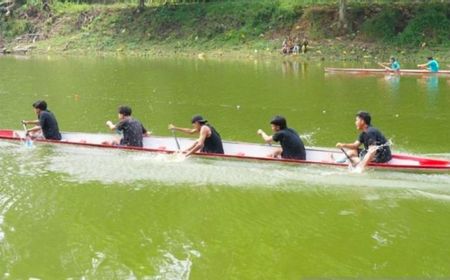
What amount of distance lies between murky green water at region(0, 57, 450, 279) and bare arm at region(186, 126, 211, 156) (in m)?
0.22

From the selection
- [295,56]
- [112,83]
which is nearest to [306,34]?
[295,56]

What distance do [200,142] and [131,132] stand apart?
6.48 ft

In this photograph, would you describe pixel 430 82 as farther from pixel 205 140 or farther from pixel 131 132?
pixel 131 132

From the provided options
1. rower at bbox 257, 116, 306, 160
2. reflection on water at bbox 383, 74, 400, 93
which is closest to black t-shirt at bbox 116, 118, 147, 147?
rower at bbox 257, 116, 306, 160

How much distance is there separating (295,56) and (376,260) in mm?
31826

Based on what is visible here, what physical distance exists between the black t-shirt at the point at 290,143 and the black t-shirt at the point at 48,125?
19.5 feet

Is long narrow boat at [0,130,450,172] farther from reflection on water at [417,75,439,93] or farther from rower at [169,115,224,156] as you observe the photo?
reflection on water at [417,75,439,93]

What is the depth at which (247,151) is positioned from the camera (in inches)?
529

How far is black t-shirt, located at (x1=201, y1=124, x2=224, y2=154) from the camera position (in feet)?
42.3

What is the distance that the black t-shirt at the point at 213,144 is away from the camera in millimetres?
12883

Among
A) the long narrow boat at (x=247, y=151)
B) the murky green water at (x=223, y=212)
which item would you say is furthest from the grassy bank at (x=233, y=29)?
the long narrow boat at (x=247, y=151)

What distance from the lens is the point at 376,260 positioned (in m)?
8.05

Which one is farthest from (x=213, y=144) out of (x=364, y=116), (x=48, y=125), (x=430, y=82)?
(x=430, y=82)

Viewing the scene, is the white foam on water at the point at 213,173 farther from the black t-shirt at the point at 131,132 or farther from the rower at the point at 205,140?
the black t-shirt at the point at 131,132
